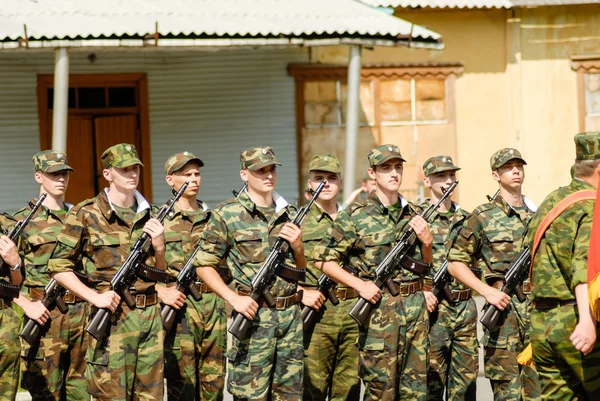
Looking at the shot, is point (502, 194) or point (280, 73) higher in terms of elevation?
point (280, 73)

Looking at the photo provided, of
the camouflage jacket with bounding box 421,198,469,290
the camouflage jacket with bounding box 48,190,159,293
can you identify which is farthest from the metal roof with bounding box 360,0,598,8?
the camouflage jacket with bounding box 48,190,159,293

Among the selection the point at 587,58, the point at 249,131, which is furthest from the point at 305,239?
the point at 587,58

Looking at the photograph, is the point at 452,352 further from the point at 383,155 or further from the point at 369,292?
the point at 383,155

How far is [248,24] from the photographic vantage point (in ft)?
46.5

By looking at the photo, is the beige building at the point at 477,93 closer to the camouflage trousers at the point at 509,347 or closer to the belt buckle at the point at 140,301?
the camouflage trousers at the point at 509,347

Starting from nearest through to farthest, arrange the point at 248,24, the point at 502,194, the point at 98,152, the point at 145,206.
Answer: the point at 145,206 → the point at 502,194 → the point at 248,24 → the point at 98,152

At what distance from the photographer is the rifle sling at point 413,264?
8.38 meters

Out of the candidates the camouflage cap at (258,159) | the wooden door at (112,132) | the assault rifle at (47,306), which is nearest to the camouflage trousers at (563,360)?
the camouflage cap at (258,159)

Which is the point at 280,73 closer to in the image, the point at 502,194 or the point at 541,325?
the point at 502,194

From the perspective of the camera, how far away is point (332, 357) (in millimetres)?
9102

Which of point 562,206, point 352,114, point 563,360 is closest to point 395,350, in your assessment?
point 563,360

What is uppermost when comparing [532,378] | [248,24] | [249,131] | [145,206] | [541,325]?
[248,24]

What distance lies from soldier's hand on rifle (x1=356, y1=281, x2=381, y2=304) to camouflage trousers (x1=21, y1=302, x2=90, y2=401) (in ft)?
7.18

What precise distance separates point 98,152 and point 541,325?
10.5 meters
